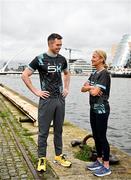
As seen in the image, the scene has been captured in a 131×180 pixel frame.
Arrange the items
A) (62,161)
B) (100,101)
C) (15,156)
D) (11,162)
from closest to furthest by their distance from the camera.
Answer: (100,101) → (62,161) → (11,162) → (15,156)

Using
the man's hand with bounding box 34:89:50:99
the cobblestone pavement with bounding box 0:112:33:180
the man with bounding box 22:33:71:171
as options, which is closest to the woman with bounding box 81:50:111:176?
the man with bounding box 22:33:71:171

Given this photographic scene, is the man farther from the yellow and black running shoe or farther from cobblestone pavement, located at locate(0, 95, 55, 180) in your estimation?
the yellow and black running shoe

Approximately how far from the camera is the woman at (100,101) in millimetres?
6582

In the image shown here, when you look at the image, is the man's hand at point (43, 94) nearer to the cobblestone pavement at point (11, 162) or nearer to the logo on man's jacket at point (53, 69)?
the logo on man's jacket at point (53, 69)

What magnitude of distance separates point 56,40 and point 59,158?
2.36 metres

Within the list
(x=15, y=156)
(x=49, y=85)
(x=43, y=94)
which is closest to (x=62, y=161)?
(x=15, y=156)

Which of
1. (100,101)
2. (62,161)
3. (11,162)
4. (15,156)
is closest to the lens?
(100,101)

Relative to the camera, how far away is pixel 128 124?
22.8 metres

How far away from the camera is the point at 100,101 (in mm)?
6637

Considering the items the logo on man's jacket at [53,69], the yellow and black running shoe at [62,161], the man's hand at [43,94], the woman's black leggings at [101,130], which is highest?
the logo on man's jacket at [53,69]

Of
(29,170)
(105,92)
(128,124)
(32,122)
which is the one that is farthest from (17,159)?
(128,124)

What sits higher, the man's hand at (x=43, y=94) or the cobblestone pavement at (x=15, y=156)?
the man's hand at (x=43, y=94)

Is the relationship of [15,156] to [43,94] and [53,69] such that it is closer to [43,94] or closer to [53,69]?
[43,94]

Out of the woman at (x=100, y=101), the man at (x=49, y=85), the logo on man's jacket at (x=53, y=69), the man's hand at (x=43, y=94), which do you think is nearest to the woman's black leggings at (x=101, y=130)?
the woman at (x=100, y=101)
